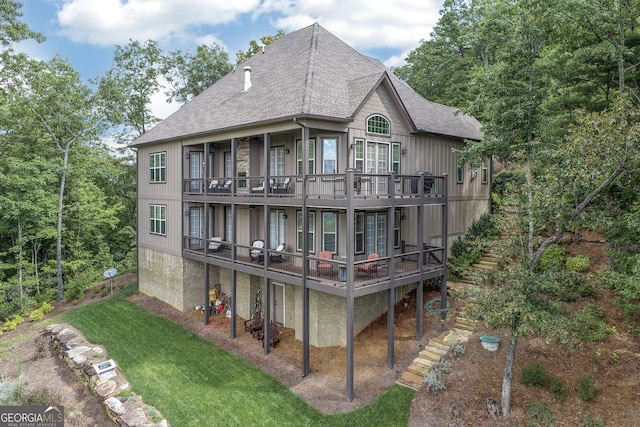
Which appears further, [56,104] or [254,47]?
[254,47]

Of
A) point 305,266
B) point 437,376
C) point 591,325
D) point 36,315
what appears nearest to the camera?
point 437,376

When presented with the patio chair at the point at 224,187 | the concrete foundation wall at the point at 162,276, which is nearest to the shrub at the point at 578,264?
the patio chair at the point at 224,187

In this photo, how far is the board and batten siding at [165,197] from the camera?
738 inches

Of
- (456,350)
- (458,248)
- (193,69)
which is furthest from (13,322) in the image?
(458,248)

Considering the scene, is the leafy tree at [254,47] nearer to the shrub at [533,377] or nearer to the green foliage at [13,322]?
the green foliage at [13,322]

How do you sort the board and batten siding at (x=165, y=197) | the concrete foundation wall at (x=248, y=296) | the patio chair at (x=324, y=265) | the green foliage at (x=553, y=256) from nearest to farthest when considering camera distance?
the patio chair at (x=324, y=265) → the concrete foundation wall at (x=248, y=296) → the green foliage at (x=553, y=256) → the board and batten siding at (x=165, y=197)

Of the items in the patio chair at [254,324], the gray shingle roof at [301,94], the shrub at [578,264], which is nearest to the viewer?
the gray shingle roof at [301,94]

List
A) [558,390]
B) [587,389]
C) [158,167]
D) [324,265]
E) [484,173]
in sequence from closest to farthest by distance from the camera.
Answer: [587,389]
[558,390]
[324,265]
[158,167]
[484,173]

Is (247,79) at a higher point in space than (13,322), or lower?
higher

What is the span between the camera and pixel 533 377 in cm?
1027

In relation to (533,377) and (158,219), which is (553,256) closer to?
(533,377)

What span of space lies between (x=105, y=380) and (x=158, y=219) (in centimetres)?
996

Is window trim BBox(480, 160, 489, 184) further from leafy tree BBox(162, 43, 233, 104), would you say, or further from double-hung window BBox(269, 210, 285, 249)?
leafy tree BBox(162, 43, 233, 104)

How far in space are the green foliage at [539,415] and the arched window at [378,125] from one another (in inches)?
390
